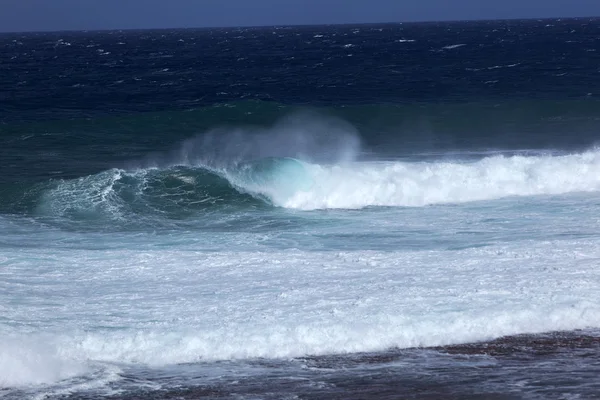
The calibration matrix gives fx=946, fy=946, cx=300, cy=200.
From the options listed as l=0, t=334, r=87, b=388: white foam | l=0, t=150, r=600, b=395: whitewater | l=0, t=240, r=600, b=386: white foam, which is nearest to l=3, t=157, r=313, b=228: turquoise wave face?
l=0, t=150, r=600, b=395: whitewater

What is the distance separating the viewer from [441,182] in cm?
2036

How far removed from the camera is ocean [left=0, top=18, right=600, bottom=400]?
10.3 m

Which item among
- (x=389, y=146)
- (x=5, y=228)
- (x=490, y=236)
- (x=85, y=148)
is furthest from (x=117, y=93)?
(x=490, y=236)

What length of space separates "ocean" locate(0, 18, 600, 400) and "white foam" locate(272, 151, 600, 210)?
0.22 feet

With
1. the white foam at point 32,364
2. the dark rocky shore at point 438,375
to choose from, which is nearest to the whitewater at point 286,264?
the white foam at point 32,364

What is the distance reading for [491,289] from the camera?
41.5 feet

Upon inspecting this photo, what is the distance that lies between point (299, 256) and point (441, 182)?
6556mm

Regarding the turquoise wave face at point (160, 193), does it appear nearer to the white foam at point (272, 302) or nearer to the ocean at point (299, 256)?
the ocean at point (299, 256)

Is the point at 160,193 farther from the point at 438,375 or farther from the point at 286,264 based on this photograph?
the point at 438,375

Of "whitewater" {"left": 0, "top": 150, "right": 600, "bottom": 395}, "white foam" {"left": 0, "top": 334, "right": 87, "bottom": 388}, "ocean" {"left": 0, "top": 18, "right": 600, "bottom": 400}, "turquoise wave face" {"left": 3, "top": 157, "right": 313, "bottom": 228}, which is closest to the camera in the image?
"white foam" {"left": 0, "top": 334, "right": 87, "bottom": 388}

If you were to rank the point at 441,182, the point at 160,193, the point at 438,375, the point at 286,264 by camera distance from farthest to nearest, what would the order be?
the point at 160,193
the point at 441,182
the point at 286,264
the point at 438,375

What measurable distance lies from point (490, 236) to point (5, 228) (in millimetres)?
8800

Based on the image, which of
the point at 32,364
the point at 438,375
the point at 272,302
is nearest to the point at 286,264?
the point at 272,302

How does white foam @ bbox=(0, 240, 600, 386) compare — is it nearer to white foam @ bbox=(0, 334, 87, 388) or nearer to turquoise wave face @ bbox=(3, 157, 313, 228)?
white foam @ bbox=(0, 334, 87, 388)
